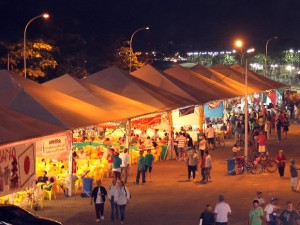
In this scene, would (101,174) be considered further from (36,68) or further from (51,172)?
(36,68)

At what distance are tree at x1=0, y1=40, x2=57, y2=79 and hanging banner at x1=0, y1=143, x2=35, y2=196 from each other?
32.9 m

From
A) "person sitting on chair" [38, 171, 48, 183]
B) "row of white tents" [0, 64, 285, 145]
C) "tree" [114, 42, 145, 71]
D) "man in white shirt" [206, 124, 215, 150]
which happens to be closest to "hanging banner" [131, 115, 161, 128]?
"row of white tents" [0, 64, 285, 145]

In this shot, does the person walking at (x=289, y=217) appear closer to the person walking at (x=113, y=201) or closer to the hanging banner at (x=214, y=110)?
the person walking at (x=113, y=201)

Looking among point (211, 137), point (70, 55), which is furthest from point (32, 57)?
point (211, 137)

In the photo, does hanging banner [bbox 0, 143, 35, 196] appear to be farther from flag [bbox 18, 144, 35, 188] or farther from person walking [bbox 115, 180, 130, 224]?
person walking [bbox 115, 180, 130, 224]

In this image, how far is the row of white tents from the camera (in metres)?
20.0

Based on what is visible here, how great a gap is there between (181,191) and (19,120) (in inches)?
297

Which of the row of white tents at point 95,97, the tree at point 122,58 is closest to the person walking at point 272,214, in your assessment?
the row of white tents at point 95,97

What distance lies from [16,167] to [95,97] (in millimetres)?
10790

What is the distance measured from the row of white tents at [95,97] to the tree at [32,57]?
11.5 meters

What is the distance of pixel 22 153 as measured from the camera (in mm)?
17875

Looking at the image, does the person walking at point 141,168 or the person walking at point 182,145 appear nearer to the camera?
the person walking at point 141,168

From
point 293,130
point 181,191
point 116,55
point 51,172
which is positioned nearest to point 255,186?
point 181,191

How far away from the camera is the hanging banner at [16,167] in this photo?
16828 millimetres
